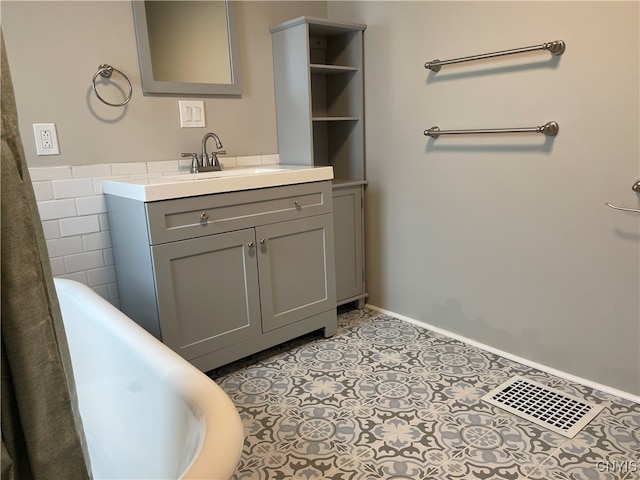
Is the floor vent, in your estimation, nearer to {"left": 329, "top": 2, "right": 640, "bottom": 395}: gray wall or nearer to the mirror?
{"left": 329, "top": 2, "right": 640, "bottom": 395}: gray wall

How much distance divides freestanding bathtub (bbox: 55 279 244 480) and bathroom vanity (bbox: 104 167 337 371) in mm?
340

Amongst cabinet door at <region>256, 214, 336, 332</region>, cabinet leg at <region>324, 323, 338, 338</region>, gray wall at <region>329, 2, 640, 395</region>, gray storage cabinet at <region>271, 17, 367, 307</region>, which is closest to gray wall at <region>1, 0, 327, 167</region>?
gray storage cabinet at <region>271, 17, 367, 307</region>

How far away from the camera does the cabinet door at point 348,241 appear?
2.75 meters

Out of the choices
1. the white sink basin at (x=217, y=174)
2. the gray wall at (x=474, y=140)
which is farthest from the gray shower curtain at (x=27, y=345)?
the gray wall at (x=474, y=140)

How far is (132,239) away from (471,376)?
5.18ft

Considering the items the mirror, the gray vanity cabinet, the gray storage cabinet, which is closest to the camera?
the mirror

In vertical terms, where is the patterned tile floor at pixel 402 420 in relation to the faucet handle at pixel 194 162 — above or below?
below

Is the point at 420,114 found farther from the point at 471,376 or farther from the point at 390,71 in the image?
the point at 471,376

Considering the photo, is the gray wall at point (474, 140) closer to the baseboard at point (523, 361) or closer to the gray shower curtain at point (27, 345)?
the baseboard at point (523, 361)

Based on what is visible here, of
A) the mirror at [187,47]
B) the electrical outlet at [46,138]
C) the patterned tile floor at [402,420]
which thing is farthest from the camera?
the mirror at [187,47]

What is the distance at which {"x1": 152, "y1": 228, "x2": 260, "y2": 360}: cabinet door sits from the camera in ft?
6.49

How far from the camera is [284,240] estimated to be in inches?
92.0

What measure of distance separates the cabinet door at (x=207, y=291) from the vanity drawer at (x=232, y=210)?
4cm

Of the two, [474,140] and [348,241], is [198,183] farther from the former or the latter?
[474,140]
